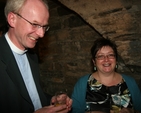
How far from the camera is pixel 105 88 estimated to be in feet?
6.56

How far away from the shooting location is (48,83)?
374 cm

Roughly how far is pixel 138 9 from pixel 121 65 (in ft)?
3.37

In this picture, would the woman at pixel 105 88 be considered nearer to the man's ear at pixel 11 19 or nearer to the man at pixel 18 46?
the man at pixel 18 46

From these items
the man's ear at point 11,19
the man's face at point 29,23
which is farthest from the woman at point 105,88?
the man's ear at point 11,19

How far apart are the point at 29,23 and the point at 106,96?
133cm

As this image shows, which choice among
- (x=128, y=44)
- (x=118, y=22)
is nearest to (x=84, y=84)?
(x=128, y=44)

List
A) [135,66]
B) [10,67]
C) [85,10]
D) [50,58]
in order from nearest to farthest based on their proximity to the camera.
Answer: [10,67], [85,10], [135,66], [50,58]

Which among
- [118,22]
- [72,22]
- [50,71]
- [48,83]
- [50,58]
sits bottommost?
[48,83]

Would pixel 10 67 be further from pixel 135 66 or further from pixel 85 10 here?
pixel 135 66

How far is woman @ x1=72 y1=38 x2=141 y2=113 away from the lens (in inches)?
76.2

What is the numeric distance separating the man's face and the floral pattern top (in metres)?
1.11

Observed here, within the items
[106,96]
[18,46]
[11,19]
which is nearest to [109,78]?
[106,96]

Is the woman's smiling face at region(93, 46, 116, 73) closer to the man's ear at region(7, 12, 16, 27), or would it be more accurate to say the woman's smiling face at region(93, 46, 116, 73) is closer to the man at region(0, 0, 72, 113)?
the man at region(0, 0, 72, 113)

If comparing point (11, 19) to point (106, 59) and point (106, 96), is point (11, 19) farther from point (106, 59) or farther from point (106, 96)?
point (106, 96)
